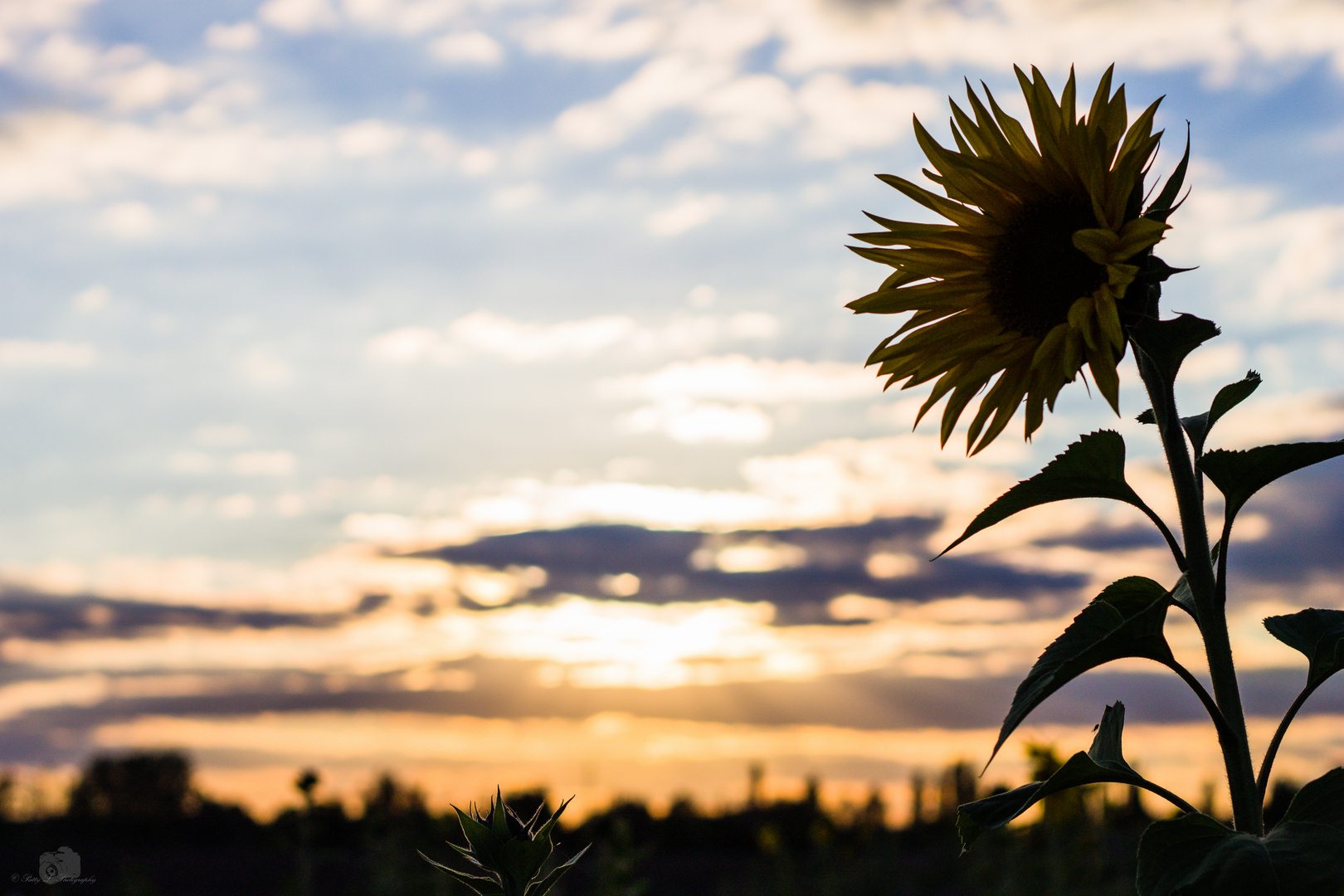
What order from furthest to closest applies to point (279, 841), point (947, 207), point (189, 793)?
point (189, 793)
point (279, 841)
point (947, 207)

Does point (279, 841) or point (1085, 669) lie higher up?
point (1085, 669)

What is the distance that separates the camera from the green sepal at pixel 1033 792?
1.45 meters

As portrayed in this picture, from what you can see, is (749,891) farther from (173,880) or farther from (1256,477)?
(1256,477)

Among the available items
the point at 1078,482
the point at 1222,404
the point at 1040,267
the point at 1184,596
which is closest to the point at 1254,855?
the point at 1184,596

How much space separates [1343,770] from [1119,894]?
8618 millimetres

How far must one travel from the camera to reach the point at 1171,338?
1489 mm

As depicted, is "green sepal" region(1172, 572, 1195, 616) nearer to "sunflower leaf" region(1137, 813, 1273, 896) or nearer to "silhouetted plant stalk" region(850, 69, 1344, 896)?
"silhouetted plant stalk" region(850, 69, 1344, 896)

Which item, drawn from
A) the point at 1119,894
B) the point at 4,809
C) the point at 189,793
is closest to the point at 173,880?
the point at 4,809

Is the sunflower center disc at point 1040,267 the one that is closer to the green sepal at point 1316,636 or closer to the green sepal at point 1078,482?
the green sepal at point 1078,482

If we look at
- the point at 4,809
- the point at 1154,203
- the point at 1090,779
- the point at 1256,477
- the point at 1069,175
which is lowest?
the point at 4,809

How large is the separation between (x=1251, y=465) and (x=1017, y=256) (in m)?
0.69

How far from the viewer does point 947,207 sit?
84.1 inches

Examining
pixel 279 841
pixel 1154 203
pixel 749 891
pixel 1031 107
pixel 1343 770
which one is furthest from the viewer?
pixel 749 891

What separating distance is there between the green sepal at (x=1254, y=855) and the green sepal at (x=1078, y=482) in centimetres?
39
